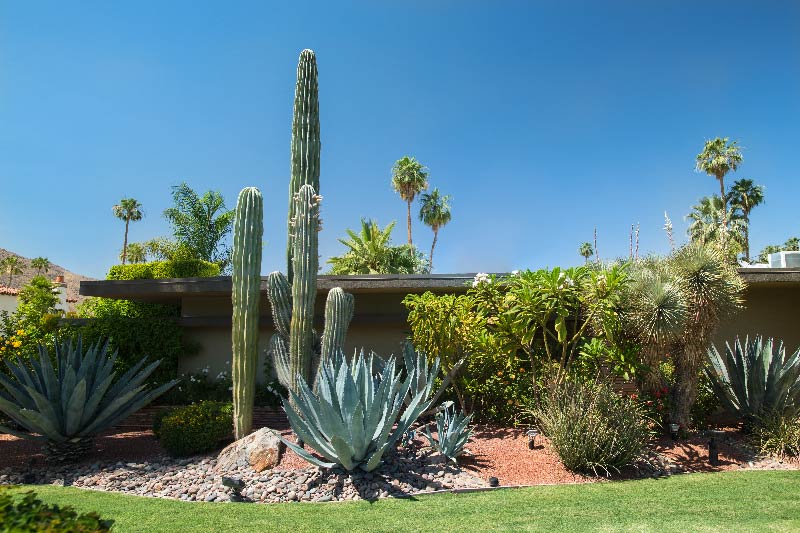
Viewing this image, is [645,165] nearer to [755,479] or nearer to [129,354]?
[755,479]

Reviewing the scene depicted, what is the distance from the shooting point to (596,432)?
7.07 meters

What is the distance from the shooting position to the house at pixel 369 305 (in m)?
11.1

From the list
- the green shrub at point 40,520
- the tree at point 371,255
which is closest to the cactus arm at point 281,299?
the green shrub at point 40,520

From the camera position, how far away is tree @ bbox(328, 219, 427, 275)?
96.0 ft

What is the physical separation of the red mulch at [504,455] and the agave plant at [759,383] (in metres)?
0.99

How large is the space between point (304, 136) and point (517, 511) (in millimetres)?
6770

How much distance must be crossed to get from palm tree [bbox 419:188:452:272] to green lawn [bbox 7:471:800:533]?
108 ft

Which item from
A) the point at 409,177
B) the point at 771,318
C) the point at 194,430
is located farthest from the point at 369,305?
the point at 409,177

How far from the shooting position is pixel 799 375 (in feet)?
29.6

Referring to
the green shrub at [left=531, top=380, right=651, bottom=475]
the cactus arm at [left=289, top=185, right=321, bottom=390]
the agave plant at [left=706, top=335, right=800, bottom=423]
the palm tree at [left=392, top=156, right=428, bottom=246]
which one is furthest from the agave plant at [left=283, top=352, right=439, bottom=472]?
the palm tree at [left=392, top=156, right=428, bottom=246]

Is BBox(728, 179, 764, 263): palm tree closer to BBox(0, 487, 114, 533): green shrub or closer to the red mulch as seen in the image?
the red mulch

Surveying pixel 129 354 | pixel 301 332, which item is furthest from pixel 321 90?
pixel 129 354

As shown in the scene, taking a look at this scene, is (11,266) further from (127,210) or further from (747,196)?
(747,196)

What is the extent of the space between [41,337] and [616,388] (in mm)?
13000
